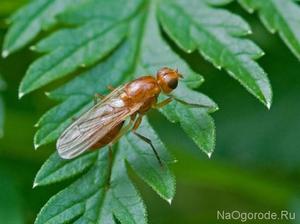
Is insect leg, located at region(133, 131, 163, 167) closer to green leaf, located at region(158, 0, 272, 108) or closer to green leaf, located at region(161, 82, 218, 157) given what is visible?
green leaf, located at region(161, 82, 218, 157)

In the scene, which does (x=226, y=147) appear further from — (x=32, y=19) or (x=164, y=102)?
(x=32, y=19)

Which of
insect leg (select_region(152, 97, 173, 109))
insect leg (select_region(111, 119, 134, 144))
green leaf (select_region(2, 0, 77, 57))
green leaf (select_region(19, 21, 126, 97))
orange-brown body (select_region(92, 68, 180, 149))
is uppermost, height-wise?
green leaf (select_region(2, 0, 77, 57))

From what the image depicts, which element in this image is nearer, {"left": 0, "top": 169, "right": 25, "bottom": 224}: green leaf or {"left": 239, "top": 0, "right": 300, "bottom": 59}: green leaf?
{"left": 239, "top": 0, "right": 300, "bottom": 59}: green leaf

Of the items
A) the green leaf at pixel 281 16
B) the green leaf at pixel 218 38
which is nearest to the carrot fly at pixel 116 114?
the green leaf at pixel 218 38

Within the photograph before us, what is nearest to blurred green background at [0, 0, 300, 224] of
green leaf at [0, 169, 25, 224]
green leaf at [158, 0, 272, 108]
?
green leaf at [0, 169, 25, 224]

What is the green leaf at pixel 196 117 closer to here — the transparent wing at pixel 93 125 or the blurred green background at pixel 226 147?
the transparent wing at pixel 93 125

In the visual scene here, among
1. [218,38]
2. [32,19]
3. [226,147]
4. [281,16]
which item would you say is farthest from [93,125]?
[226,147]

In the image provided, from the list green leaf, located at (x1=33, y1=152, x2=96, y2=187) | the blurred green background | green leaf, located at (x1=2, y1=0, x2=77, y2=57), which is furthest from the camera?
the blurred green background
